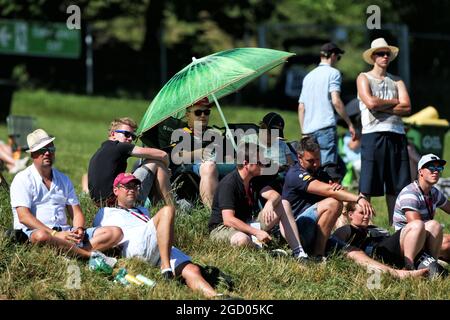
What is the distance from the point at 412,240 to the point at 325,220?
81 centimetres

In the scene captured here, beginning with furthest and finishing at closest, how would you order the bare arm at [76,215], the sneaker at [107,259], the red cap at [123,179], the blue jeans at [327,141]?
1. the blue jeans at [327,141]
2. the red cap at [123,179]
3. the bare arm at [76,215]
4. the sneaker at [107,259]

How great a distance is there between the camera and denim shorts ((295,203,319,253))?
33.1 feet

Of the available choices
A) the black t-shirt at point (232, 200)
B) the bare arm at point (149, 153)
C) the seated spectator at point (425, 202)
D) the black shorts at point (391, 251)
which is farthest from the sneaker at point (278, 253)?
the bare arm at point (149, 153)

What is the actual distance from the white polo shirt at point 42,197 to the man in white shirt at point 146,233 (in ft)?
1.21

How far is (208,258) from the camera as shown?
9805 millimetres

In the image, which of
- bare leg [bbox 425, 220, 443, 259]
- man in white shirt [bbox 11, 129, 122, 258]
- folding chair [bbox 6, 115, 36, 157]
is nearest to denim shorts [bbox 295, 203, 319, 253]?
bare leg [bbox 425, 220, 443, 259]

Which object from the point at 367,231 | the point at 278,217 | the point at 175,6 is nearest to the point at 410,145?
the point at 367,231

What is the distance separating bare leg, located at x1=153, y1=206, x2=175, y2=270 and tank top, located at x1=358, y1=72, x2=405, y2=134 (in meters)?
3.48

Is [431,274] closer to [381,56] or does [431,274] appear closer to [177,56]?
[381,56]

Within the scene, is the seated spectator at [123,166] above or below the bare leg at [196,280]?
above

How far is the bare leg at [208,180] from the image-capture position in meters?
10.9

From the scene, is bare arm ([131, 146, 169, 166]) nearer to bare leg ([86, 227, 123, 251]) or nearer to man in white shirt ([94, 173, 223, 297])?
man in white shirt ([94, 173, 223, 297])

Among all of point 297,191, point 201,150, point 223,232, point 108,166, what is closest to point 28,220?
point 108,166

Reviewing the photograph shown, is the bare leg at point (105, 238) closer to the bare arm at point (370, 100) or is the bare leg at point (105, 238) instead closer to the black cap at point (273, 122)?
the black cap at point (273, 122)
